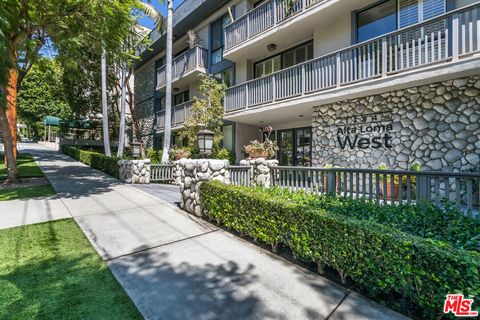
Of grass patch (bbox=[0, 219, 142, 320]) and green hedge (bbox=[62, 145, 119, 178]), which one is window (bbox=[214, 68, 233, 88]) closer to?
green hedge (bbox=[62, 145, 119, 178])

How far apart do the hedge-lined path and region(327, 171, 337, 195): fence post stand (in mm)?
2357

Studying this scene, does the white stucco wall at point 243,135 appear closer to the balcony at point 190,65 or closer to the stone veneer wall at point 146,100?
the balcony at point 190,65

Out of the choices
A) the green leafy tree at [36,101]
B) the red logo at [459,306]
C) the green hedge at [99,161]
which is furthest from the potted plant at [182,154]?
the green leafy tree at [36,101]

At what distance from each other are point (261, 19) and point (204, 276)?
→ 411 inches

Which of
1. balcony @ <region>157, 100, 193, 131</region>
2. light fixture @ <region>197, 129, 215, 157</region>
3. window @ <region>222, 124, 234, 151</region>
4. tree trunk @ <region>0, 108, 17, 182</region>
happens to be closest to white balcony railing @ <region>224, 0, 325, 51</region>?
window @ <region>222, 124, 234, 151</region>

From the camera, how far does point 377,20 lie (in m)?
8.13

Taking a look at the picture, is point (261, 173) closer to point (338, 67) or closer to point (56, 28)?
point (338, 67)

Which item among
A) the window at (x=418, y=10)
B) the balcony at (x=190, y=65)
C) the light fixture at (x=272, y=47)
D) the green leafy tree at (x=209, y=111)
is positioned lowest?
the green leafy tree at (x=209, y=111)

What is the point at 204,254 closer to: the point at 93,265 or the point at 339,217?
the point at 93,265

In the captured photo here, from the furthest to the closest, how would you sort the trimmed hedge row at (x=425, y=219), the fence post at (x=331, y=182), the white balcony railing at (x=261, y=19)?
the white balcony railing at (x=261, y=19), the fence post at (x=331, y=182), the trimmed hedge row at (x=425, y=219)

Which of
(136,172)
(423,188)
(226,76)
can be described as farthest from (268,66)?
(423,188)

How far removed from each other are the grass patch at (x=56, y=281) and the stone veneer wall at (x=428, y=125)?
25.3 feet

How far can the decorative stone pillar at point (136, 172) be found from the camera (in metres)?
10.5

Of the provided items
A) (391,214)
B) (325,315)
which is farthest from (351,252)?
(391,214)
